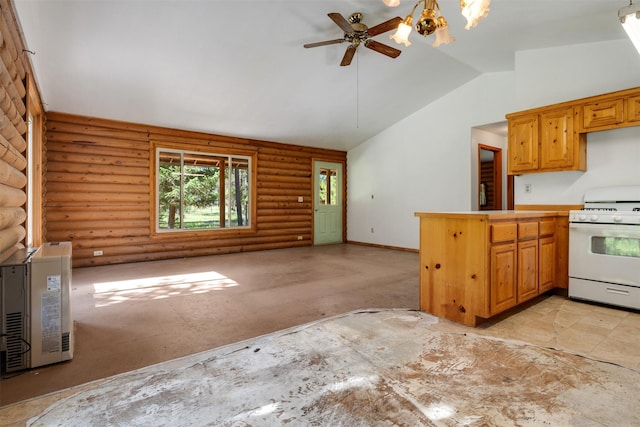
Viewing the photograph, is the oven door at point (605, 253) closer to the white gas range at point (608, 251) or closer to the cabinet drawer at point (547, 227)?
the white gas range at point (608, 251)

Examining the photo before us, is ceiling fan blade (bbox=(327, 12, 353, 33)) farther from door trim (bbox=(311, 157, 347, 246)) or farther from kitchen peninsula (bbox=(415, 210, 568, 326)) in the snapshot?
door trim (bbox=(311, 157, 347, 246))

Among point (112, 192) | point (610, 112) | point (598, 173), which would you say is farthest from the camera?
point (112, 192)

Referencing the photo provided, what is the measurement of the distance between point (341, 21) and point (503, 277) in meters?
3.06

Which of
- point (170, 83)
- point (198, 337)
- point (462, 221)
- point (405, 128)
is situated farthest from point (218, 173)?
point (462, 221)

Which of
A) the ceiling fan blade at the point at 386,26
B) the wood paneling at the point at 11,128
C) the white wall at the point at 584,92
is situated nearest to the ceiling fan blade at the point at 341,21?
the ceiling fan blade at the point at 386,26

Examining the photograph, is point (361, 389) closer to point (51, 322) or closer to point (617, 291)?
point (51, 322)

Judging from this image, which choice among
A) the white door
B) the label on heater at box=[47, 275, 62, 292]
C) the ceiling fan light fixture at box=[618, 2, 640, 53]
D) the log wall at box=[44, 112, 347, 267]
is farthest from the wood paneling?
the white door

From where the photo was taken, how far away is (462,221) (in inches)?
103

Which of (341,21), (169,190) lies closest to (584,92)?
(341,21)

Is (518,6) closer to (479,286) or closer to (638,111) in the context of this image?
(638,111)

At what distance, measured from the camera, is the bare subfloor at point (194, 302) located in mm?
2031

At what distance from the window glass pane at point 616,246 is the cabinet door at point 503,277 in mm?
1060

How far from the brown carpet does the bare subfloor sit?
0.82ft

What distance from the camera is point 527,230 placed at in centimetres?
294
